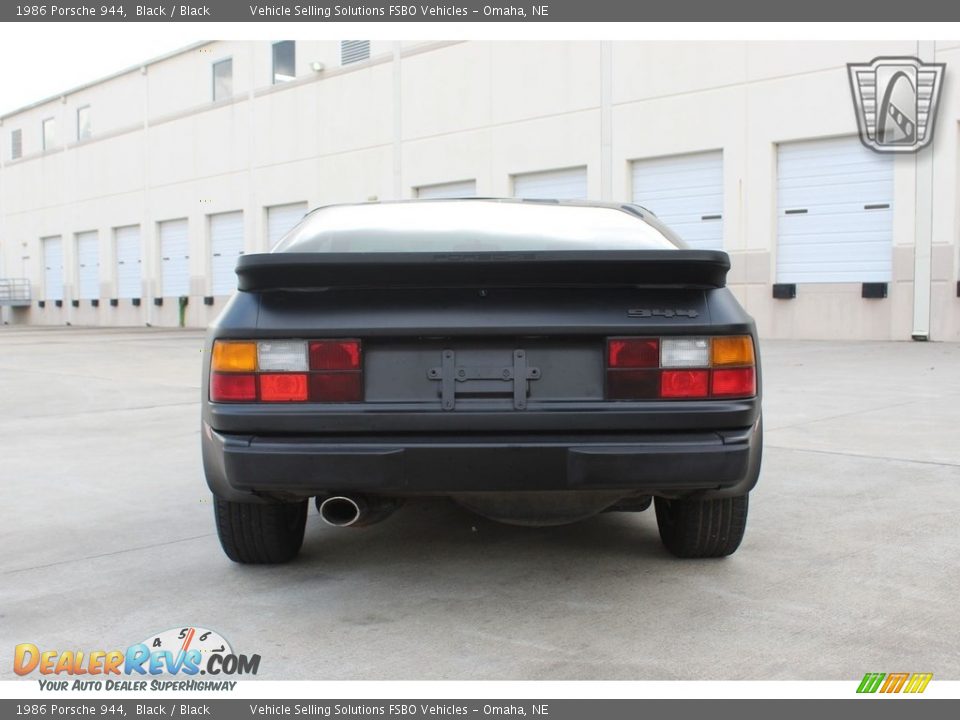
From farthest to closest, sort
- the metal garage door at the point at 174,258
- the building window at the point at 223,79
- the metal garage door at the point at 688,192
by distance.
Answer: the metal garage door at the point at 174,258 < the building window at the point at 223,79 < the metal garage door at the point at 688,192

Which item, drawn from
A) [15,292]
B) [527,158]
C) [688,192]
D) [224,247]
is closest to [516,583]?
[688,192]

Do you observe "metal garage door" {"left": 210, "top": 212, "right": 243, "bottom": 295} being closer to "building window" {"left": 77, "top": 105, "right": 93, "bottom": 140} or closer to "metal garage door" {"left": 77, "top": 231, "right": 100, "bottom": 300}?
"metal garage door" {"left": 77, "top": 231, "right": 100, "bottom": 300}

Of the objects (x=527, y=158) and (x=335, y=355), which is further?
(x=527, y=158)

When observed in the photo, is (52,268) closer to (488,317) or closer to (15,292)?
(15,292)

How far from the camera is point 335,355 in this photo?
9.40ft

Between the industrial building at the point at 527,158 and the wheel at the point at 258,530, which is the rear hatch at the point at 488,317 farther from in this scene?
the industrial building at the point at 527,158

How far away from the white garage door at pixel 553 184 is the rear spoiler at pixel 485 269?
1679 centimetres

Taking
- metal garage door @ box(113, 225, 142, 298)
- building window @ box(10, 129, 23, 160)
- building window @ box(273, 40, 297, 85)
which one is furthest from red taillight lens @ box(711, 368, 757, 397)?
building window @ box(10, 129, 23, 160)

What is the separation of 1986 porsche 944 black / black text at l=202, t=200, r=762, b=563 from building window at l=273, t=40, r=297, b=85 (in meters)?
24.2

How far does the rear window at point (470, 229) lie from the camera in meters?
3.42

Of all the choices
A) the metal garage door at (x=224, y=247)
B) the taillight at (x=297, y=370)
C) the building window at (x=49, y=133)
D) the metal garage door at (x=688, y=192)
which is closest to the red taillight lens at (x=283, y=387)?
the taillight at (x=297, y=370)

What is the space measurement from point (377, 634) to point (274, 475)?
0.53m

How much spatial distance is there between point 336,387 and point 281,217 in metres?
24.0
